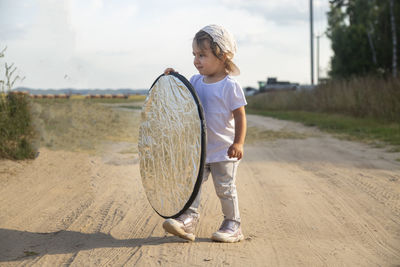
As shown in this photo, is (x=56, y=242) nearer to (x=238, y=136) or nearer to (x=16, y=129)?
(x=238, y=136)

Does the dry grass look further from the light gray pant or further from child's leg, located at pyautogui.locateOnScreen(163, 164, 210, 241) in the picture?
child's leg, located at pyautogui.locateOnScreen(163, 164, 210, 241)

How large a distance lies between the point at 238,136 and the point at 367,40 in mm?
27973

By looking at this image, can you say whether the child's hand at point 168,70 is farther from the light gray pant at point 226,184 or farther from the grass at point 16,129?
the grass at point 16,129

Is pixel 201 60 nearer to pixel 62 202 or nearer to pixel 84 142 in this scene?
pixel 62 202

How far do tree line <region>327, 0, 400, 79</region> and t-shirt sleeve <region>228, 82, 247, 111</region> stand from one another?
20.8 metres

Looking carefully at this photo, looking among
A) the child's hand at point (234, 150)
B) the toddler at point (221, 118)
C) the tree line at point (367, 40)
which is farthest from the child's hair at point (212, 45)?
the tree line at point (367, 40)

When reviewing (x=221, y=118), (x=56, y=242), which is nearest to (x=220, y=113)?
(x=221, y=118)

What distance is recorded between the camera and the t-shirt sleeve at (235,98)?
3354 millimetres

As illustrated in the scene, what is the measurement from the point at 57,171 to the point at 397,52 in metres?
22.5

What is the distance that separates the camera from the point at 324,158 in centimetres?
720

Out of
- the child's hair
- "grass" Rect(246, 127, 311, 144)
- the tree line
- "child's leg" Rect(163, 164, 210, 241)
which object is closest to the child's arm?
"child's leg" Rect(163, 164, 210, 241)

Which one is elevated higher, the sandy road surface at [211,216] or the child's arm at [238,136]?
the child's arm at [238,136]

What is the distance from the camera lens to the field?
10.0ft

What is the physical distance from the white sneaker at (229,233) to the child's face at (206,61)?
1111 millimetres
